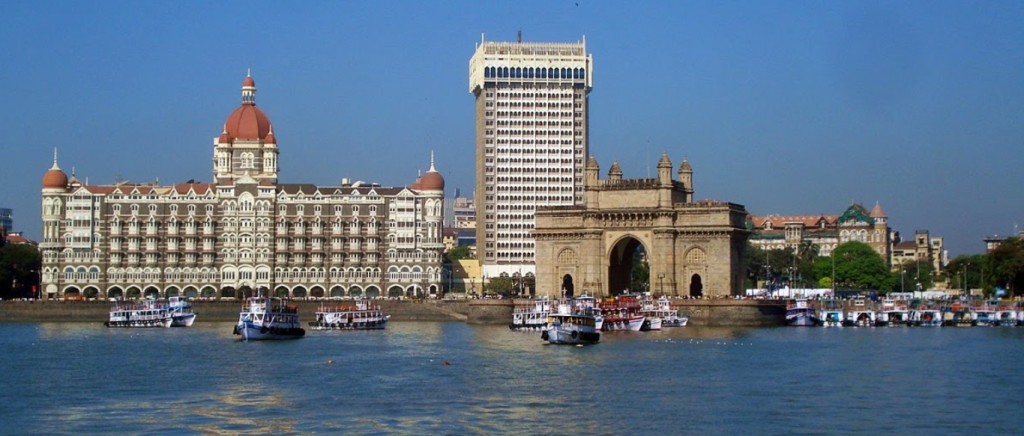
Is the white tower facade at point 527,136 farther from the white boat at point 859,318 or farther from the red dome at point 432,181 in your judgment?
the white boat at point 859,318

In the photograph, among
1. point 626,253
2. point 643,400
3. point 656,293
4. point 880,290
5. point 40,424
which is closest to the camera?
point 40,424

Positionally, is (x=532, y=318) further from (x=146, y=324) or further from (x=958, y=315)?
(x=958, y=315)

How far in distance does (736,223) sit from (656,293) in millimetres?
8866

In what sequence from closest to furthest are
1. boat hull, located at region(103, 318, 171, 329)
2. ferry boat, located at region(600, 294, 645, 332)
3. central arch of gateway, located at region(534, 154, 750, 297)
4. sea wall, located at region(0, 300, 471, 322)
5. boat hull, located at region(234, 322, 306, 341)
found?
1. boat hull, located at region(234, 322, 306, 341)
2. ferry boat, located at region(600, 294, 645, 332)
3. boat hull, located at region(103, 318, 171, 329)
4. central arch of gateway, located at region(534, 154, 750, 297)
5. sea wall, located at region(0, 300, 471, 322)

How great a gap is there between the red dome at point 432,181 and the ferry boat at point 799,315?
46.3 metres

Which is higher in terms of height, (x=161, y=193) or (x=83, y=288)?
(x=161, y=193)

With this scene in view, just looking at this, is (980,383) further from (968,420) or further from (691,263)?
(691,263)

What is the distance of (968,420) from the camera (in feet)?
181

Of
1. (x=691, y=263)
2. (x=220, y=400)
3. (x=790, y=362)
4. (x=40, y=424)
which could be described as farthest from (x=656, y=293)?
(x=40, y=424)

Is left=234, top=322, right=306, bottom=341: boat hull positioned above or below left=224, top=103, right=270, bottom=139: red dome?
below

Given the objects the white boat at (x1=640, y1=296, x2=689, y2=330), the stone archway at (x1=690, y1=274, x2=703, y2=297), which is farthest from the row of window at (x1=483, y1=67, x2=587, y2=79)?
the white boat at (x1=640, y1=296, x2=689, y2=330)

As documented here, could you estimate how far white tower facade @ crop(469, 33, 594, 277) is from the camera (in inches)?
7219

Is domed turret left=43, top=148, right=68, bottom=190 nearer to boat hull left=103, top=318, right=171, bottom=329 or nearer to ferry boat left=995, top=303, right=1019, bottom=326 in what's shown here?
boat hull left=103, top=318, right=171, bottom=329

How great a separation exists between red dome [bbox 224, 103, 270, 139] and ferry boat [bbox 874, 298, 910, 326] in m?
67.4
